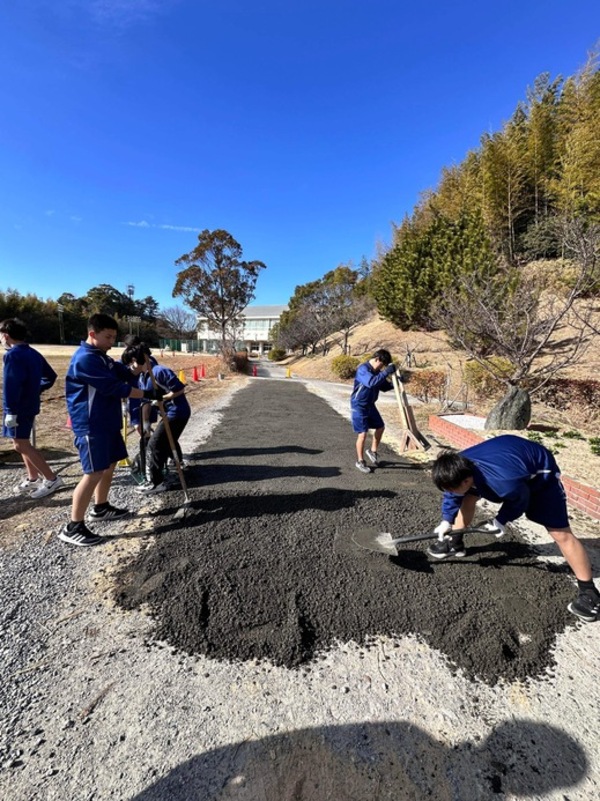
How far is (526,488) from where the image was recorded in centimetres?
215

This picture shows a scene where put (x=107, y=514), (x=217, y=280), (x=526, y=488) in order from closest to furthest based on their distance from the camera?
(x=526, y=488) < (x=107, y=514) < (x=217, y=280)

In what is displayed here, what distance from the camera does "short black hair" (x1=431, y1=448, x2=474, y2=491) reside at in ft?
7.14

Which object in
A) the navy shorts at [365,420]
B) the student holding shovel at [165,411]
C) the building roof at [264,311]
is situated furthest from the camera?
the building roof at [264,311]

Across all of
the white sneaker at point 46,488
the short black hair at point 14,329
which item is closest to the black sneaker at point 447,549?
the white sneaker at point 46,488

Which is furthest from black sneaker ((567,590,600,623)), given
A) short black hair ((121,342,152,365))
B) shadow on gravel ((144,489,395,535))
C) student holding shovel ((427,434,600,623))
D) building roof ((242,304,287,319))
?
building roof ((242,304,287,319))

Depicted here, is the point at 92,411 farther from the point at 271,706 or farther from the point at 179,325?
the point at 179,325

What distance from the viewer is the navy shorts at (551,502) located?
221 cm

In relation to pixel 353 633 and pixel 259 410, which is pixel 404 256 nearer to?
pixel 259 410

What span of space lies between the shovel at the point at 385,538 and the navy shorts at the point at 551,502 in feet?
1.66

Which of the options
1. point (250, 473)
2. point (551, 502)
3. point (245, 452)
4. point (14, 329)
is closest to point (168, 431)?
point (250, 473)

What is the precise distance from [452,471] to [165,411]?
9.40 feet

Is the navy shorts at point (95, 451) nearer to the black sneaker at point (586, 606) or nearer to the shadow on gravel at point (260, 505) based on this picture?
the shadow on gravel at point (260, 505)

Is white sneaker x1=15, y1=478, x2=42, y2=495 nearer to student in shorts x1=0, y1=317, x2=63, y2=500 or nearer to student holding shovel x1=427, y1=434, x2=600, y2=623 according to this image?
student in shorts x1=0, y1=317, x2=63, y2=500

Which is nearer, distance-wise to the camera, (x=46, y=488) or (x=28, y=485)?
(x=46, y=488)
